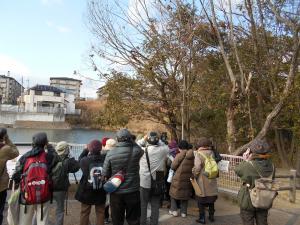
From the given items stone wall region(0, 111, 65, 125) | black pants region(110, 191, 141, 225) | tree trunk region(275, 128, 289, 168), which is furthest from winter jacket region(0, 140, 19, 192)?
stone wall region(0, 111, 65, 125)

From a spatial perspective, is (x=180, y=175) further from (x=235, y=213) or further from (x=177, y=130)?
(x=177, y=130)

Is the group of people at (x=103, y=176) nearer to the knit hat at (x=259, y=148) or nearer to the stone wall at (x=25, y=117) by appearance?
the knit hat at (x=259, y=148)

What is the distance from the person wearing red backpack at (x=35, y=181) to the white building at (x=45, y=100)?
65.3m

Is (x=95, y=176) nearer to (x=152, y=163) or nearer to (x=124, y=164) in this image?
(x=124, y=164)

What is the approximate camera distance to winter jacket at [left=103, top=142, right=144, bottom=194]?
15.3ft

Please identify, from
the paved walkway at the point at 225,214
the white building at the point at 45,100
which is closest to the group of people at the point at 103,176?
the paved walkway at the point at 225,214

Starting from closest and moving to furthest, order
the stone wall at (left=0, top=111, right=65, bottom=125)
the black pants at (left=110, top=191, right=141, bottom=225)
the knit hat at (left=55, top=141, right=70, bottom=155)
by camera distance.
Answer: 1. the black pants at (left=110, top=191, right=141, bottom=225)
2. the knit hat at (left=55, top=141, right=70, bottom=155)
3. the stone wall at (left=0, top=111, right=65, bottom=125)

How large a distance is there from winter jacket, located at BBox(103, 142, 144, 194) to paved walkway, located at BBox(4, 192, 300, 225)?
183 cm

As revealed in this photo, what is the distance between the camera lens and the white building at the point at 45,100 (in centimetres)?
6988

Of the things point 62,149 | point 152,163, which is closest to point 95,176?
point 62,149

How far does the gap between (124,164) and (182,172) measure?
207cm

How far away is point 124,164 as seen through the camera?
4680 millimetres

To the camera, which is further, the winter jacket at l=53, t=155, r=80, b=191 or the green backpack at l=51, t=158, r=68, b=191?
the winter jacket at l=53, t=155, r=80, b=191

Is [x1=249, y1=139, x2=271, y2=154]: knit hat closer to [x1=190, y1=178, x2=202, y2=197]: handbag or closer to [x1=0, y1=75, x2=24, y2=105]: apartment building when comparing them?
[x1=190, y1=178, x2=202, y2=197]: handbag
